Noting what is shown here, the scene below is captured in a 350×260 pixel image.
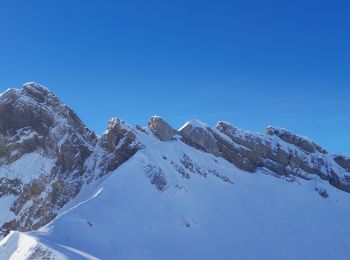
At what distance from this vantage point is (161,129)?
100m

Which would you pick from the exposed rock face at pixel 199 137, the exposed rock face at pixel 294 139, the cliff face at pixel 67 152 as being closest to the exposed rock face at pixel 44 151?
the cliff face at pixel 67 152

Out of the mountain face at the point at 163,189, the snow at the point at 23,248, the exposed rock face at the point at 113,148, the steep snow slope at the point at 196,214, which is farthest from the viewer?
the exposed rock face at the point at 113,148

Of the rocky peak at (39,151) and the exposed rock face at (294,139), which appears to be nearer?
the rocky peak at (39,151)

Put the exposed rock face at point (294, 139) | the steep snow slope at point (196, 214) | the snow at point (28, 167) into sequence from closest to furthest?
the steep snow slope at point (196, 214)
the snow at point (28, 167)
the exposed rock face at point (294, 139)

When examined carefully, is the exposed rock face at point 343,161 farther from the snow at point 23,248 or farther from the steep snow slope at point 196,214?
the snow at point 23,248

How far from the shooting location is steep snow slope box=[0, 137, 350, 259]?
69.9 metres

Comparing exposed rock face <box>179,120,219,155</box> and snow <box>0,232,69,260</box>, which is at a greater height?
exposed rock face <box>179,120,219,155</box>

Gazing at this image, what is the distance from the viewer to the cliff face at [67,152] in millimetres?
89938

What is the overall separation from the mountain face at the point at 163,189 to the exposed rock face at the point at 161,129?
24cm

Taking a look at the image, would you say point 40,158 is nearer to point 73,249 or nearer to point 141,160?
point 141,160

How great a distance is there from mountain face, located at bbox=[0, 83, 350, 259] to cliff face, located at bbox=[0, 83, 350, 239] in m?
0.17

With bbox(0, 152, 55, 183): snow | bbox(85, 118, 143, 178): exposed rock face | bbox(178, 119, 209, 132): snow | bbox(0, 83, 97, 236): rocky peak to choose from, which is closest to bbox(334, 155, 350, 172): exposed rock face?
bbox(178, 119, 209, 132): snow

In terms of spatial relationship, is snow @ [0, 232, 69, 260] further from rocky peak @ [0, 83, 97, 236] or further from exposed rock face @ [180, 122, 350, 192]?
exposed rock face @ [180, 122, 350, 192]

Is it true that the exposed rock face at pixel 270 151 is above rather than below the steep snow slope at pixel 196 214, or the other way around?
above
